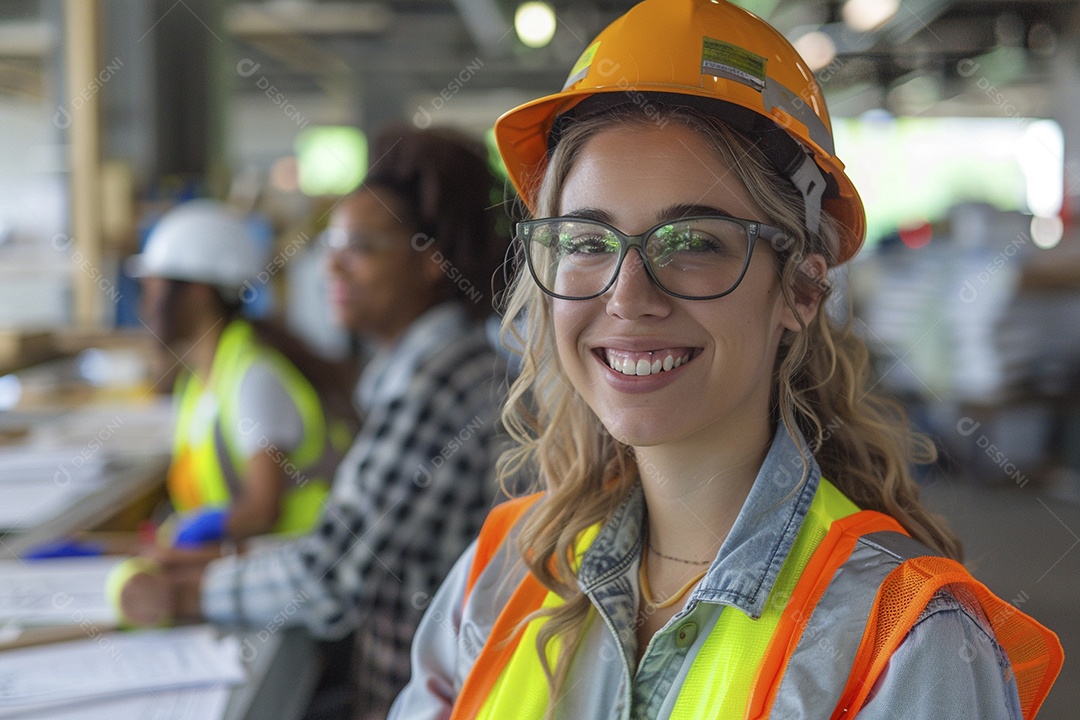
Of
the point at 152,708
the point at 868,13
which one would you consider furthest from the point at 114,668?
the point at 868,13

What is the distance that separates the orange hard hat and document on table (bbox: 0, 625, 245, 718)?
3.75 ft

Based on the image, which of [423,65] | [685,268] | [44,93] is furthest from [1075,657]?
[423,65]

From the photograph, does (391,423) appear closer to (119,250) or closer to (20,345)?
(20,345)

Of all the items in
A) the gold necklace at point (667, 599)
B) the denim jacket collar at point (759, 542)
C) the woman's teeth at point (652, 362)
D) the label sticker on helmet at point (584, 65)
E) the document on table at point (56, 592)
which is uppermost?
the label sticker on helmet at point (584, 65)

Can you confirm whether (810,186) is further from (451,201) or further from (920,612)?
(451,201)

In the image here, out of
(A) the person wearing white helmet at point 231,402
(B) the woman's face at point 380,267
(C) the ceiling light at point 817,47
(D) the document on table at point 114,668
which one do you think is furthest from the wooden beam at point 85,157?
(C) the ceiling light at point 817,47

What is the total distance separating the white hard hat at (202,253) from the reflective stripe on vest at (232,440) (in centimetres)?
20

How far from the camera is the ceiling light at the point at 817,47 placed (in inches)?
334

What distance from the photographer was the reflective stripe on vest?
8.88ft

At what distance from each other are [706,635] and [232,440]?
2086mm

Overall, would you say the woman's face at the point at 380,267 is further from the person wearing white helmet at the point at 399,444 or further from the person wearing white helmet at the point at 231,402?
the person wearing white helmet at the point at 231,402

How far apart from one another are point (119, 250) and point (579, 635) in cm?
417

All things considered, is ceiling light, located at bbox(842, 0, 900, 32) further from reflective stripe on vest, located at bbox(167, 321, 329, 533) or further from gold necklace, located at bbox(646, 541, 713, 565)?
gold necklace, located at bbox(646, 541, 713, 565)

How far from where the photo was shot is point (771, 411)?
120cm
